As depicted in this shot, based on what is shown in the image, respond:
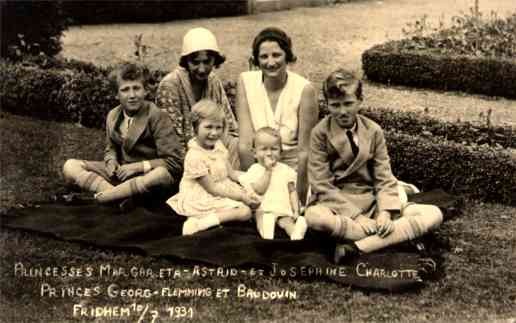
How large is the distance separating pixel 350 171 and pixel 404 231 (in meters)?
0.55

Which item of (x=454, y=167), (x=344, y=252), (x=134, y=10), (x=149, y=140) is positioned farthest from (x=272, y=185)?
(x=134, y=10)

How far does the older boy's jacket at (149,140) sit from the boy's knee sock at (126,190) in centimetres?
20

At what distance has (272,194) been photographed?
5422mm

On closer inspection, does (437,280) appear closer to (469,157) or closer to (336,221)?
(336,221)

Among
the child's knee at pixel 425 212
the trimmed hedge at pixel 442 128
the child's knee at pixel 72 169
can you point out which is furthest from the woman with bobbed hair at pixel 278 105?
the trimmed hedge at pixel 442 128

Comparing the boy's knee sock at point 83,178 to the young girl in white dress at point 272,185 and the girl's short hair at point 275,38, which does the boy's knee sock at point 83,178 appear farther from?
the girl's short hair at point 275,38

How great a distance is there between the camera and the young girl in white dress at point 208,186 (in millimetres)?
5359

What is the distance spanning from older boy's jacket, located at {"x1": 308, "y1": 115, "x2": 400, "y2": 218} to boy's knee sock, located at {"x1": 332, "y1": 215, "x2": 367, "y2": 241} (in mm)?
120

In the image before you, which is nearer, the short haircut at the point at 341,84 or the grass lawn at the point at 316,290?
the grass lawn at the point at 316,290

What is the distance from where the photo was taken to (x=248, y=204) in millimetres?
5426

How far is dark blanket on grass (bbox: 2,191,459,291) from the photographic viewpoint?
4.75 metres

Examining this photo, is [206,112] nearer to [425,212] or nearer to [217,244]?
[217,244]

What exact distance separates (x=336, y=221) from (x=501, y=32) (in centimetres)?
718

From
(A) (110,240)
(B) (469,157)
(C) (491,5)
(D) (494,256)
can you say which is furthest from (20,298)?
(C) (491,5)
